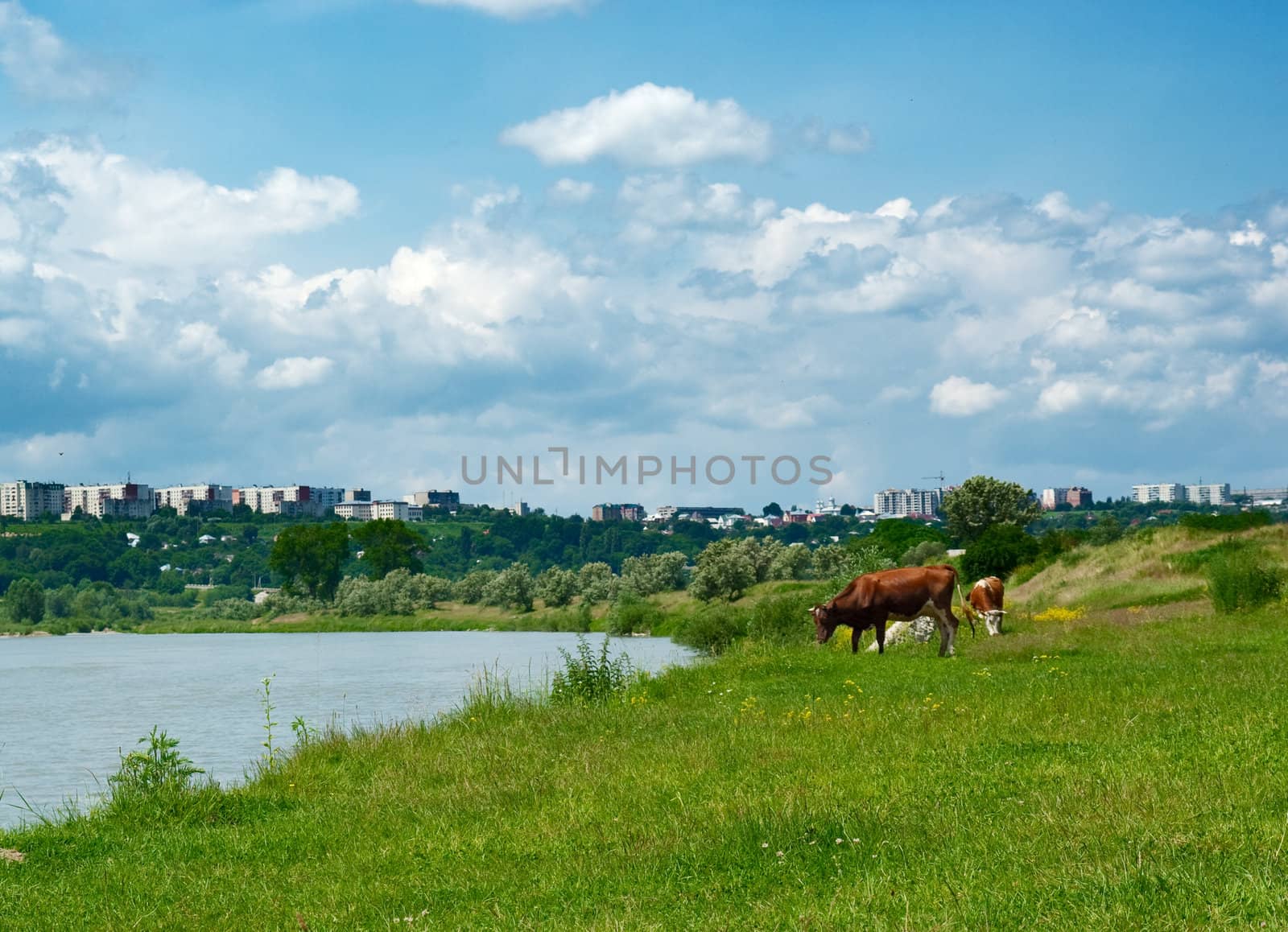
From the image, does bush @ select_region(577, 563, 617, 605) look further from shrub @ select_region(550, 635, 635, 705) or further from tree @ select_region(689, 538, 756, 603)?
shrub @ select_region(550, 635, 635, 705)

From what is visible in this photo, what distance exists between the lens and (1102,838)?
8.24 metres

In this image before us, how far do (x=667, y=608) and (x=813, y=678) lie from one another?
66737 mm

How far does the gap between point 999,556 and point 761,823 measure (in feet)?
180

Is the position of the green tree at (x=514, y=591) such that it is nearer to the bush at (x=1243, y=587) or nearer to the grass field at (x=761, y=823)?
the bush at (x=1243, y=587)

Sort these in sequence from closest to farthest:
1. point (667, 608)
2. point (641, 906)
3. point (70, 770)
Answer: point (641, 906), point (70, 770), point (667, 608)

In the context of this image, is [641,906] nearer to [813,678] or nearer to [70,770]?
[813,678]

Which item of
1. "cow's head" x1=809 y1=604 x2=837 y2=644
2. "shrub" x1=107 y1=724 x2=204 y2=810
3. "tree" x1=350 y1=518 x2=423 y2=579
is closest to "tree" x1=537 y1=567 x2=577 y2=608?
"tree" x1=350 y1=518 x2=423 y2=579

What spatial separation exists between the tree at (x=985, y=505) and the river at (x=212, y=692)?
3278 cm

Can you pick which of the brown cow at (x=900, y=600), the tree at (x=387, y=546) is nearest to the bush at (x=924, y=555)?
the brown cow at (x=900, y=600)

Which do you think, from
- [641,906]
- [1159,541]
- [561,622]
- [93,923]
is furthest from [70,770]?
[561,622]

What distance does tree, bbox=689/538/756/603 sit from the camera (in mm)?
86750

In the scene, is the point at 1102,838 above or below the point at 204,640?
above

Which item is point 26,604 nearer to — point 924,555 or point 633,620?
point 633,620

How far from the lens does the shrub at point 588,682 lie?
76.2 ft
